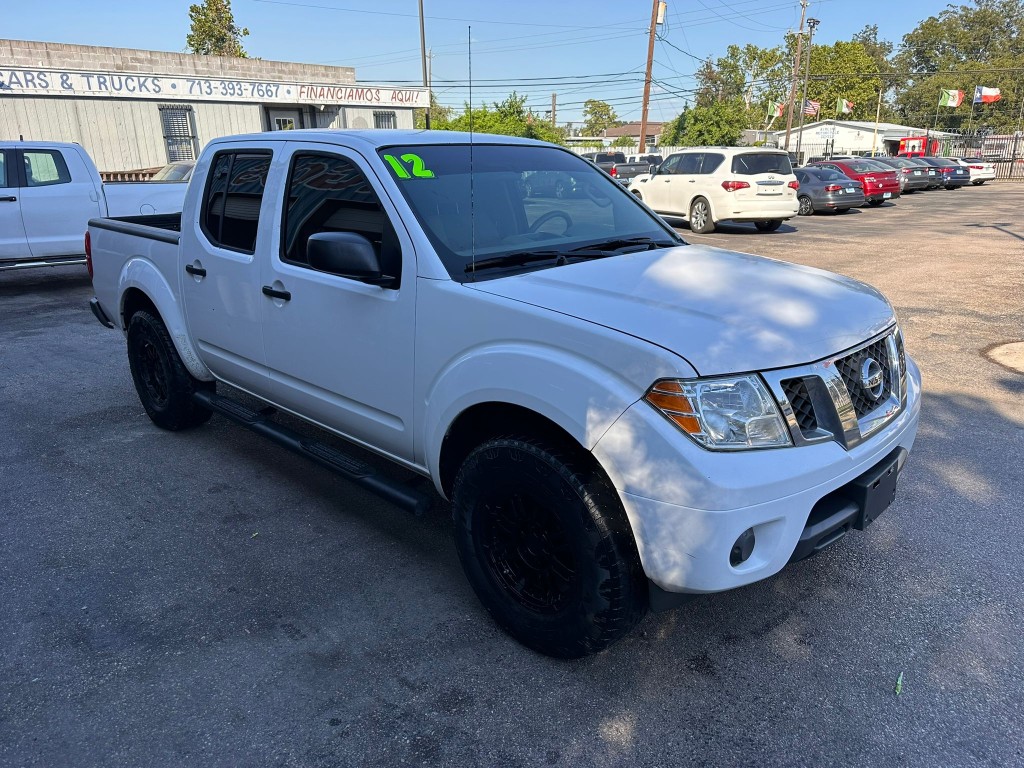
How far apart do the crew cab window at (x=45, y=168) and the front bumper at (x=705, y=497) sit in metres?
11.1

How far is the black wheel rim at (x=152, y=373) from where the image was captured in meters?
5.08

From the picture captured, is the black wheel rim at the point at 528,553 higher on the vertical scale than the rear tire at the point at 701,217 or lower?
higher

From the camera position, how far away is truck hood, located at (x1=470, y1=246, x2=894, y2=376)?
2.43 metres

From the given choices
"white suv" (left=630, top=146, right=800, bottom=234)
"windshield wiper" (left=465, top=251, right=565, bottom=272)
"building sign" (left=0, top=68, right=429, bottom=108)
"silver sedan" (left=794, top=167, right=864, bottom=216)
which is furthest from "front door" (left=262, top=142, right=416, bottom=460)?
"building sign" (left=0, top=68, right=429, bottom=108)

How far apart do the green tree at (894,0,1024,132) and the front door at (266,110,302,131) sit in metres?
90.9

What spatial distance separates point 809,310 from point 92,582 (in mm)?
3288

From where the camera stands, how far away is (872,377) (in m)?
2.78

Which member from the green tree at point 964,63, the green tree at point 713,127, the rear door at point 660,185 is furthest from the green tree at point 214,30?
the green tree at point 964,63

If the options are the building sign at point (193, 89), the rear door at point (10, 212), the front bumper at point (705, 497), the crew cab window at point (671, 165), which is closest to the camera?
the front bumper at point (705, 497)

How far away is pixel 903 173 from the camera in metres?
29.2

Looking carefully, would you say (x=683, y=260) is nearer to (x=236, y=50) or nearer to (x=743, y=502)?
(x=743, y=502)

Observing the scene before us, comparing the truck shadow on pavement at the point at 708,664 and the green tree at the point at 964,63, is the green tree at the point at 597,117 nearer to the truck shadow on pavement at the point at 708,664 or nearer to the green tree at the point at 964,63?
the green tree at the point at 964,63

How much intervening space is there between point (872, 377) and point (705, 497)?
3.20 ft

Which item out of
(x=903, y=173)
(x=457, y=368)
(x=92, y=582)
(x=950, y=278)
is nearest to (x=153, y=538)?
(x=92, y=582)
